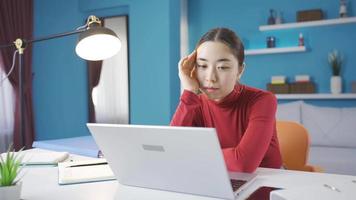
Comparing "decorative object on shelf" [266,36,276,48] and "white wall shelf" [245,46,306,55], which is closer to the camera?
"white wall shelf" [245,46,306,55]

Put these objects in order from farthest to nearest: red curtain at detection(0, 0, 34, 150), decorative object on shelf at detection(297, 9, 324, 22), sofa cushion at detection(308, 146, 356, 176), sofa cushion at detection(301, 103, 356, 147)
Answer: red curtain at detection(0, 0, 34, 150), decorative object on shelf at detection(297, 9, 324, 22), sofa cushion at detection(301, 103, 356, 147), sofa cushion at detection(308, 146, 356, 176)

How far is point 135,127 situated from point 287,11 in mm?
3517

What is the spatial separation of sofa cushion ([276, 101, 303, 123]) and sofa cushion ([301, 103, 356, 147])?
60 mm

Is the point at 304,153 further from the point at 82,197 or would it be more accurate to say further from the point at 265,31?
the point at 265,31

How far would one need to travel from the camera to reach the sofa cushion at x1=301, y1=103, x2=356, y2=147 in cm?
345

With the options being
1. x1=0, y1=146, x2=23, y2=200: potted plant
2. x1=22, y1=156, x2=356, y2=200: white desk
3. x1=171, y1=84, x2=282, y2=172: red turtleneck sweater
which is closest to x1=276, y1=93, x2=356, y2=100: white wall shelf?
x1=171, y1=84, x2=282, y2=172: red turtleneck sweater

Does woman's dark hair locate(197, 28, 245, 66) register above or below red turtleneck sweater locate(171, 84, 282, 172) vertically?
above

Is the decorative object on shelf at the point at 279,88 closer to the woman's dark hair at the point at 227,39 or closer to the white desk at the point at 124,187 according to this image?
the woman's dark hair at the point at 227,39

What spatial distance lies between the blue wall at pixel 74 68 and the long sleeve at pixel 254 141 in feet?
7.98

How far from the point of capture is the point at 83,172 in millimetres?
1188

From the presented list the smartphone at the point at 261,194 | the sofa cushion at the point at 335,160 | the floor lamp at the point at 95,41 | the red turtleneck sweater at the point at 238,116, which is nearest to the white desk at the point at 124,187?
the smartphone at the point at 261,194

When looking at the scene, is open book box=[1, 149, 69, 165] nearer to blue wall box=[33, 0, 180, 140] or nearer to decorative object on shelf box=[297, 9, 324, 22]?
blue wall box=[33, 0, 180, 140]

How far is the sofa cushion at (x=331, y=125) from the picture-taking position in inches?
136

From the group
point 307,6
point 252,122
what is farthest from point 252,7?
point 252,122
